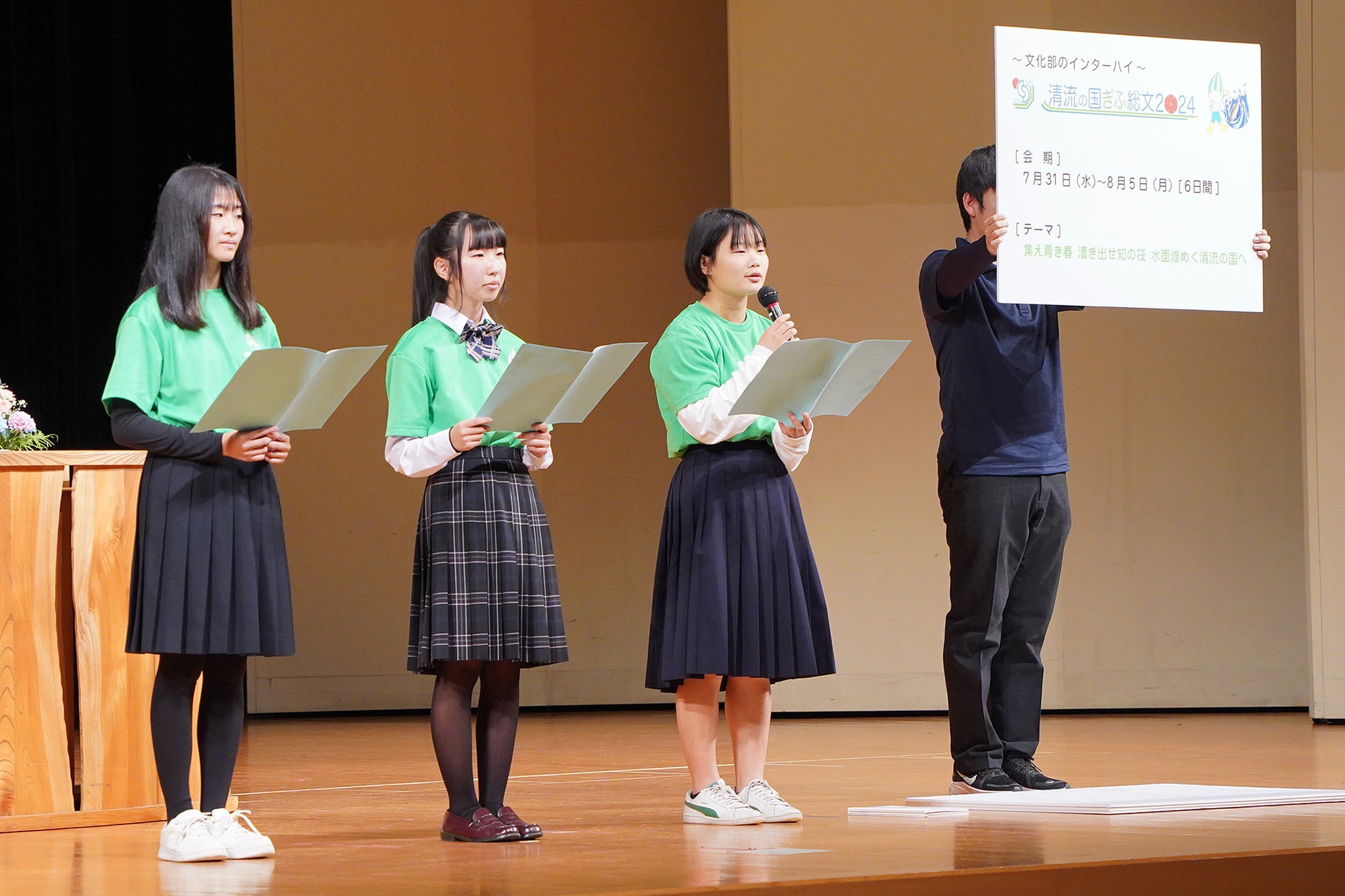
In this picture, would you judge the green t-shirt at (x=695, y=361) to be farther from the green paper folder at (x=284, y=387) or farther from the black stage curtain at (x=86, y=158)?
the black stage curtain at (x=86, y=158)

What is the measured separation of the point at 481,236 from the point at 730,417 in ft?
1.96

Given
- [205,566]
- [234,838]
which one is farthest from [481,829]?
[205,566]

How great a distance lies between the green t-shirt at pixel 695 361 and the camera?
2.89 m

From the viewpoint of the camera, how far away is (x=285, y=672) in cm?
612

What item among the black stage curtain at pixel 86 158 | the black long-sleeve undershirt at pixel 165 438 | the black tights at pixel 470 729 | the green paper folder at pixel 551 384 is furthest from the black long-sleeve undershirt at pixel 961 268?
the black stage curtain at pixel 86 158

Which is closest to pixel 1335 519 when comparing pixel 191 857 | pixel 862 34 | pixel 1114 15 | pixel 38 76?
pixel 1114 15

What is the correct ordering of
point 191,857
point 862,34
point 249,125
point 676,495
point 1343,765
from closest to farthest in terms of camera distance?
point 191,857
point 676,495
point 1343,765
point 862,34
point 249,125

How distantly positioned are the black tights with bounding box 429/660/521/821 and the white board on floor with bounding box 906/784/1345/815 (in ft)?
2.85

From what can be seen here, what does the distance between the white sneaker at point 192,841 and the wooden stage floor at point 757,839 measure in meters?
0.03

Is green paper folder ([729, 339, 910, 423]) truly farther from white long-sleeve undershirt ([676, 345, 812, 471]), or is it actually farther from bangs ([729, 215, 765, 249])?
bangs ([729, 215, 765, 249])

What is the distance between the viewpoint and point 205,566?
97.1 inches

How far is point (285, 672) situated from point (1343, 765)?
4111 millimetres

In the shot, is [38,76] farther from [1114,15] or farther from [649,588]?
[1114,15]

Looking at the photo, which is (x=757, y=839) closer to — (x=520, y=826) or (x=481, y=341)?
(x=520, y=826)
